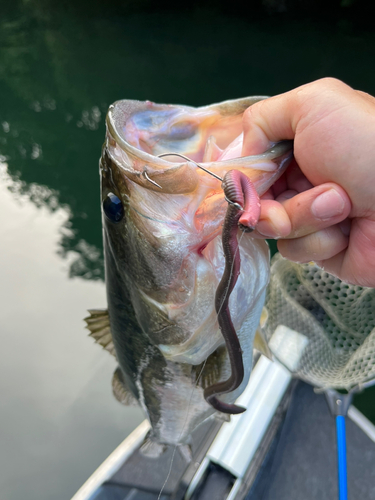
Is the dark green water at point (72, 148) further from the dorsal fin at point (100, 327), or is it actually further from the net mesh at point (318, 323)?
the net mesh at point (318, 323)

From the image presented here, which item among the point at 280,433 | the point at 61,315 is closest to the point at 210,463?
the point at 280,433

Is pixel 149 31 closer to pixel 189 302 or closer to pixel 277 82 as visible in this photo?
pixel 277 82

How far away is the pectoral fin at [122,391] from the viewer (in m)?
1.70

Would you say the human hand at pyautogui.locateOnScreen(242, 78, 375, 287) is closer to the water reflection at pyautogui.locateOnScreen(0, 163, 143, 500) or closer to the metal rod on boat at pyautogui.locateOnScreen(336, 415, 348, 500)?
the metal rod on boat at pyautogui.locateOnScreen(336, 415, 348, 500)

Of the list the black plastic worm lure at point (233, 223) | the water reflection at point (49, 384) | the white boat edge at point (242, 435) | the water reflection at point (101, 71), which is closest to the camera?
the black plastic worm lure at point (233, 223)

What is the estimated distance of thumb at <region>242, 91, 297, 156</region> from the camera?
31.3 inches

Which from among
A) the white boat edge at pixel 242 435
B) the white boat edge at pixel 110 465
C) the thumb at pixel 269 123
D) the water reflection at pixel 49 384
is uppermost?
the thumb at pixel 269 123

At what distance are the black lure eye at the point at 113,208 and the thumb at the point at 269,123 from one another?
14.2 inches

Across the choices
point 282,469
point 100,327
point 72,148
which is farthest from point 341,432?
point 72,148

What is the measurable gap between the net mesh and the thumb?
0.86m

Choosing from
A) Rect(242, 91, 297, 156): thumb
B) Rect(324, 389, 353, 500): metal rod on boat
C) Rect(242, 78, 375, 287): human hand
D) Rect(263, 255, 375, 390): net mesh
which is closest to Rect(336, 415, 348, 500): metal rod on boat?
Rect(324, 389, 353, 500): metal rod on boat

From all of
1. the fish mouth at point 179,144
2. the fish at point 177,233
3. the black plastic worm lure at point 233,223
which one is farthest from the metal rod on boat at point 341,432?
the fish mouth at point 179,144

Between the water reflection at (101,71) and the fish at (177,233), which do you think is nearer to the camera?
the fish at (177,233)

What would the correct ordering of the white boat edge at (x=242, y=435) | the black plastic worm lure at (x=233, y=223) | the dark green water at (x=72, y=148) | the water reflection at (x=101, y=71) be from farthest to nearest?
the water reflection at (x=101, y=71) < the dark green water at (x=72, y=148) < the white boat edge at (x=242, y=435) < the black plastic worm lure at (x=233, y=223)
